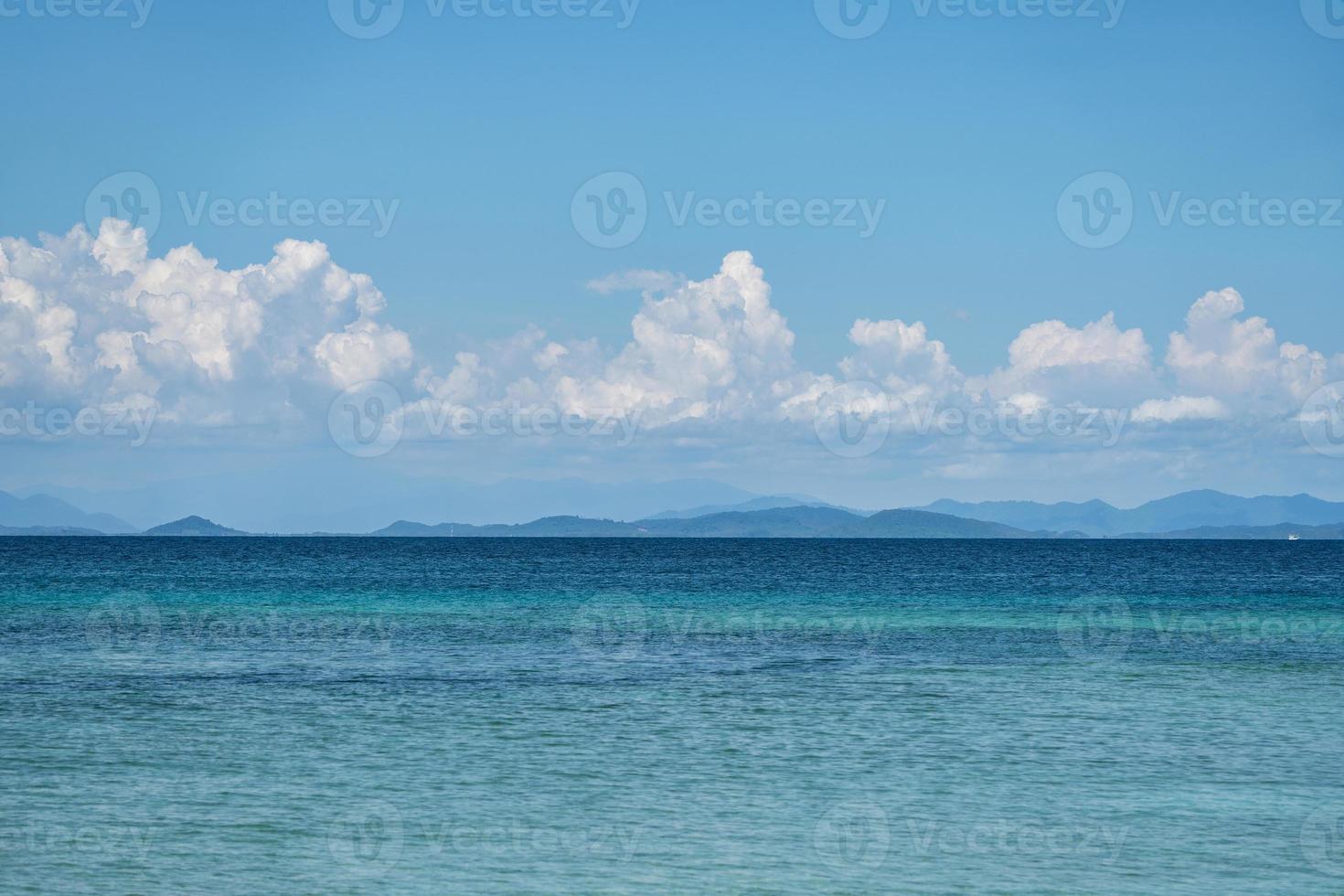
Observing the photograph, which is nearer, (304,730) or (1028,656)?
(304,730)

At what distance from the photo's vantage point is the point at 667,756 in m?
25.4

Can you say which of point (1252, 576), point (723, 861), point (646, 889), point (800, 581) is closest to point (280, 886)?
point (646, 889)

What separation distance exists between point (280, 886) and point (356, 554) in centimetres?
14185

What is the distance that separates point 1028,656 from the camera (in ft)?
141

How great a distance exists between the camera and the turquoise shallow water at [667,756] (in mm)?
18578

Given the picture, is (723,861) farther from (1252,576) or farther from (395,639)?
(1252,576)

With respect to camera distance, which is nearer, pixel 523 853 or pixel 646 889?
pixel 646 889

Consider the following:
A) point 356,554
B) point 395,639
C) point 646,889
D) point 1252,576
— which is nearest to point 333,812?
point 646,889

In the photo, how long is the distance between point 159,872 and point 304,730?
9891mm

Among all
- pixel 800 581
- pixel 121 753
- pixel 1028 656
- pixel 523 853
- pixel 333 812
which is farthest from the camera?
pixel 800 581

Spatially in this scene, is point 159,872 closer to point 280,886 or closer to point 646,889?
point 280,886

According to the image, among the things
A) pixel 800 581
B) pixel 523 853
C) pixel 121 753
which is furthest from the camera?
pixel 800 581

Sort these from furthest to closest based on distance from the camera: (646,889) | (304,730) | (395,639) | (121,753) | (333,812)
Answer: (395,639)
(304,730)
(121,753)
(333,812)
(646,889)

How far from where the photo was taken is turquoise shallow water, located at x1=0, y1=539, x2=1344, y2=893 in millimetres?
18578
